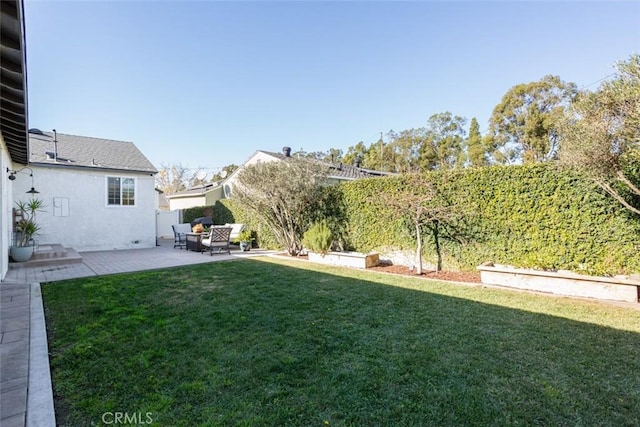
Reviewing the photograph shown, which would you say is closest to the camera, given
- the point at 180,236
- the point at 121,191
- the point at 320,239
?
the point at 320,239

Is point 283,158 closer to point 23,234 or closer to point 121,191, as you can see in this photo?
point 121,191

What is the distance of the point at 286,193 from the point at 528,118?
75.9 ft

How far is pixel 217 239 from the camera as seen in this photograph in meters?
12.6

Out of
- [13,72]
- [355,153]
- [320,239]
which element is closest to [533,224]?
[320,239]

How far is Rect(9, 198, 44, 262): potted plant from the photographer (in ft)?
31.6

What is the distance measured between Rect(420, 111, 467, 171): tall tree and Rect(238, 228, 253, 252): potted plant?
24.0 m

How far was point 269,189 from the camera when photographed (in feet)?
37.9

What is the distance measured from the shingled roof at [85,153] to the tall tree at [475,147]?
26198 mm

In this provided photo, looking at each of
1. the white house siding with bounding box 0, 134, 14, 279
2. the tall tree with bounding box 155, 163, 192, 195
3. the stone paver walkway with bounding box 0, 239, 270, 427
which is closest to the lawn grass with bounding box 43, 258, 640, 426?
the stone paver walkway with bounding box 0, 239, 270, 427

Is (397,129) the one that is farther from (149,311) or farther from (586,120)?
(149,311)

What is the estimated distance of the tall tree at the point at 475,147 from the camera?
27438 mm

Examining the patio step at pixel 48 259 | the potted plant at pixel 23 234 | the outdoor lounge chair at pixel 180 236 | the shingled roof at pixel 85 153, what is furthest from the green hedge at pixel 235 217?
the potted plant at pixel 23 234

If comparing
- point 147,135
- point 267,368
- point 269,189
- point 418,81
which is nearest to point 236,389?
point 267,368

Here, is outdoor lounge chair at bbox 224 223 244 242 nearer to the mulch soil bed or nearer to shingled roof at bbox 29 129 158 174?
shingled roof at bbox 29 129 158 174
